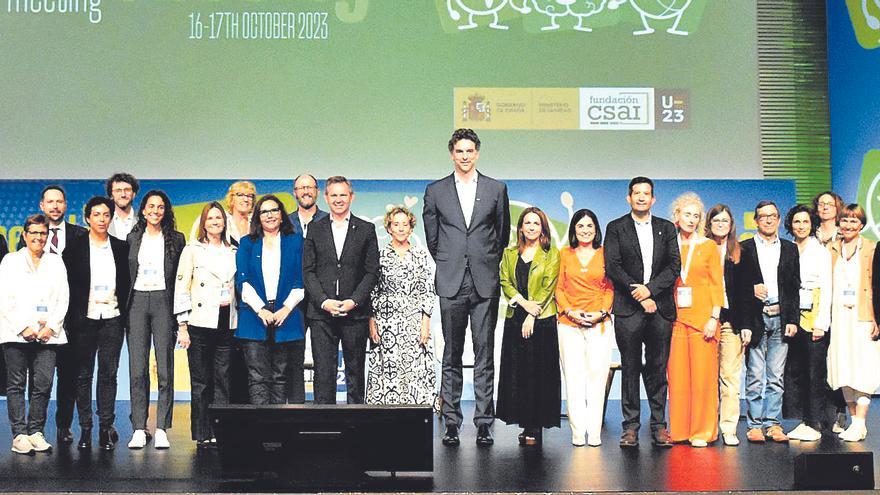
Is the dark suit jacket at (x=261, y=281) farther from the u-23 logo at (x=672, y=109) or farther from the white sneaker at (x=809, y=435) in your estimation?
the u-23 logo at (x=672, y=109)

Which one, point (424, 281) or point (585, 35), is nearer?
point (424, 281)

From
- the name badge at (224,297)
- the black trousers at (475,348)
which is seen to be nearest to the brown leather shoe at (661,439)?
the black trousers at (475,348)

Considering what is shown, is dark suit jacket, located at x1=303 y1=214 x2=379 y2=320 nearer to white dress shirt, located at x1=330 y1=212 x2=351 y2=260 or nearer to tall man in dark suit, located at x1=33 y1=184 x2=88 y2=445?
white dress shirt, located at x1=330 y1=212 x2=351 y2=260

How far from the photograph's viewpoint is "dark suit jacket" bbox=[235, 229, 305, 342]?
5.26 m

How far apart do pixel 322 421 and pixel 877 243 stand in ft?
10.9

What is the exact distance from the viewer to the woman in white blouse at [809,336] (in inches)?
226

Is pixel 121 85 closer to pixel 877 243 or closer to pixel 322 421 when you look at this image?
pixel 322 421

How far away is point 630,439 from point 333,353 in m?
1.59

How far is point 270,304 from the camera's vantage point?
5.29 meters

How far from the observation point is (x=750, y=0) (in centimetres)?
757

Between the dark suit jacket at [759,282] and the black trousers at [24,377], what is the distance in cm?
362

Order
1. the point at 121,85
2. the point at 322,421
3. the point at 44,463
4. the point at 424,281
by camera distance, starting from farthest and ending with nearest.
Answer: the point at 121,85
the point at 424,281
the point at 44,463
the point at 322,421

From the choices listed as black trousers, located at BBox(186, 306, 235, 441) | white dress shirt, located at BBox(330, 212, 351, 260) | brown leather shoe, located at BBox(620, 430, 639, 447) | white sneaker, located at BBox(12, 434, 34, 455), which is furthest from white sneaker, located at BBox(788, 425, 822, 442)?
white sneaker, located at BBox(12, 434, 34, 455)

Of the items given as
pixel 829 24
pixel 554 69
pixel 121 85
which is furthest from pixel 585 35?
pixel 121 85
